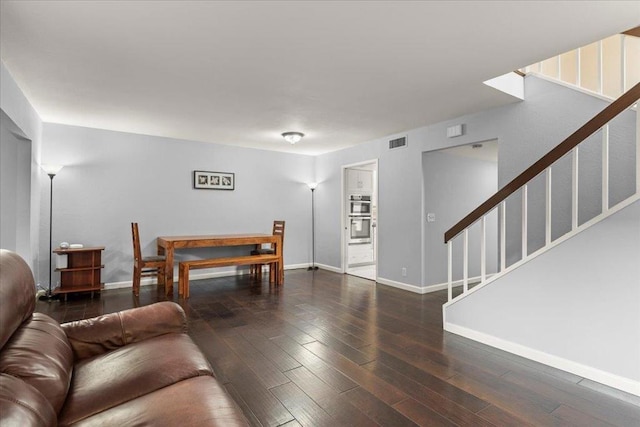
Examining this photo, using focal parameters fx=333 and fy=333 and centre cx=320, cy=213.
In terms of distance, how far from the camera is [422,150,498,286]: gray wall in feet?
16.4

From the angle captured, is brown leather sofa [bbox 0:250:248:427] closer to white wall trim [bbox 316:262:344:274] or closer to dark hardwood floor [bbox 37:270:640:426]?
dark hardwood floor [bbox 37:270:640:426]

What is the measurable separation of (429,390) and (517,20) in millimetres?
2505

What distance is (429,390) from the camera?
86.0 inches

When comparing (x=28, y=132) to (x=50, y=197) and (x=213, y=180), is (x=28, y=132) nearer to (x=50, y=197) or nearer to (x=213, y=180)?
(x=50, y=197)

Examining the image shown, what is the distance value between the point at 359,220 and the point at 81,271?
4.77m

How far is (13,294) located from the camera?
1.36m

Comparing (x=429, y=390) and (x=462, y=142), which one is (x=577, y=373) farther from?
(x=462, y=142)

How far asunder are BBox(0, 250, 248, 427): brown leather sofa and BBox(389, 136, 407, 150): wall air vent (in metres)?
4.27

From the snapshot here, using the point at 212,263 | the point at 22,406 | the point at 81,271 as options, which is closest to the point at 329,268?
the point at 212,263

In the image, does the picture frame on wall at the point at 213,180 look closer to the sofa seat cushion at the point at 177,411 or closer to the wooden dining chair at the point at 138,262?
the wooden dining chair at the point at 138,262

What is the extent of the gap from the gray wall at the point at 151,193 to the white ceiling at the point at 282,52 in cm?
84

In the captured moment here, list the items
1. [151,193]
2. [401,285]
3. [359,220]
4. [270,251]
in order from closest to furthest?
[401,285] → [151,193] → [270,251] → [359,220]

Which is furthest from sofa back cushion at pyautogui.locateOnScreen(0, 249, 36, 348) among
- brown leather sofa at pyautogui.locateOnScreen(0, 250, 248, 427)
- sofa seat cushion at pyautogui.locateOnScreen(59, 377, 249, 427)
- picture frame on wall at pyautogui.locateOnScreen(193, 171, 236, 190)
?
picture frame on wall at pyautogui.locateOnScreen(193, 171, 236, 190)

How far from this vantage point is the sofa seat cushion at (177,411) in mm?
1129
